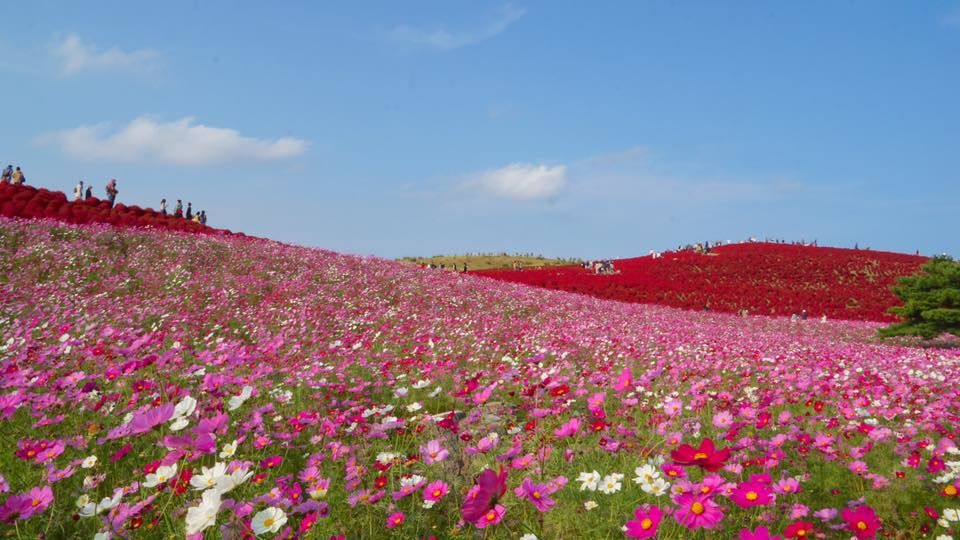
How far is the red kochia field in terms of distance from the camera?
25016mm

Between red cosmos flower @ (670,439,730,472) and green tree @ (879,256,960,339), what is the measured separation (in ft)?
56.7

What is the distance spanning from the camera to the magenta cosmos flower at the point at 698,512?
5.79ft

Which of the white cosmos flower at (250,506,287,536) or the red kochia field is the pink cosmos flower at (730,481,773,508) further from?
the red kochia field

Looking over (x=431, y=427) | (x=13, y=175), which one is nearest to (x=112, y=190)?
(x=13, y=175)

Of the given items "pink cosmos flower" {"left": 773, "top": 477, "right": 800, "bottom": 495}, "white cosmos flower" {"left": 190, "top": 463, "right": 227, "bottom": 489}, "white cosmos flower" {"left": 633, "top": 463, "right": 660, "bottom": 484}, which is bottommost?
"pink cosmos flower" {"left": 773, "top": 477, "right": 800, "bottom": 495}

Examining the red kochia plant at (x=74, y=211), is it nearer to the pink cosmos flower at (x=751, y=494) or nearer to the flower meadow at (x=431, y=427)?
the flower meadow at (x=431, y=427)

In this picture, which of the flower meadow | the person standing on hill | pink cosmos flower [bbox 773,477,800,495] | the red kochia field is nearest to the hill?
the red kochia field

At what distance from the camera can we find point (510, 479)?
10.5 feet

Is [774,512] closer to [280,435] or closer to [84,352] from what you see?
[280,435]

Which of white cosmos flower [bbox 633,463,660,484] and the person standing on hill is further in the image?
the person standing on hill

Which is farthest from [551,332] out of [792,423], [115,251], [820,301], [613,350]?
[820,301]

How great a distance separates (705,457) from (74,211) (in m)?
23.7

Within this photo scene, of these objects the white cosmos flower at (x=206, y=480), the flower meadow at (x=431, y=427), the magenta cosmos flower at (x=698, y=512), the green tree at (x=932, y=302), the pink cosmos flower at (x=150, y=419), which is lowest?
the flower meadow at (x=431, y=427)

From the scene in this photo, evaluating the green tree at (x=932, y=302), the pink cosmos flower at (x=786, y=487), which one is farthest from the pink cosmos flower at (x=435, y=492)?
the green tree at (x=932, y=302)
